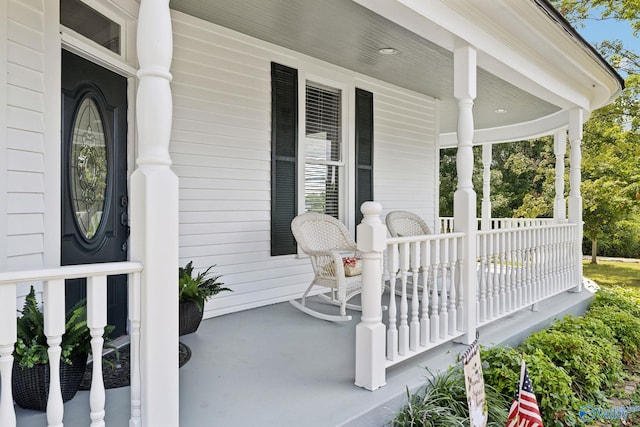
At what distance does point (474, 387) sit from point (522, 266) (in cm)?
266

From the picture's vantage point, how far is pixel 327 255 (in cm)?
411

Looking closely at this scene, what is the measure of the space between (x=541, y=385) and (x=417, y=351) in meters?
0.88

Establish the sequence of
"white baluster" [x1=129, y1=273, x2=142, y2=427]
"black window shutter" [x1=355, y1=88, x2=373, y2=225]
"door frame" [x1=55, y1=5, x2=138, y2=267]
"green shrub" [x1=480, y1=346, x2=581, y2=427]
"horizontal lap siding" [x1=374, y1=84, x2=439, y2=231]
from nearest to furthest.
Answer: "white baluster" [x1=129, y1=273, x2=142, y2=427], "door frame" [x1=55, y1=5, x2=138, y2=267], "green shrub" [x1=480, y1=346, x2=581, y2=427], "black window shutter" [x1=355, y1=88, x2=373, y2=225], "horizontal lap siding" [x1=374, y1=84, x2=439, y2=231]

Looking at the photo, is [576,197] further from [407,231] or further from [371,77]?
[371,77]

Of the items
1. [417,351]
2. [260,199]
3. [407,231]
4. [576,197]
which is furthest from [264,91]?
[576,197]

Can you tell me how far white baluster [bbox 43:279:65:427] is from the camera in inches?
62.6

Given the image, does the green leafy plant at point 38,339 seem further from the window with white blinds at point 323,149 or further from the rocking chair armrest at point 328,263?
the window with white blinds at point 323,149

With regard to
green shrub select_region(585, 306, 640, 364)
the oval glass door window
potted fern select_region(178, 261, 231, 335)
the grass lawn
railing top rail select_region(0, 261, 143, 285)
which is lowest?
the grass lawn

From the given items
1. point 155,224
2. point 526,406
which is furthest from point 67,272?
point 526,406

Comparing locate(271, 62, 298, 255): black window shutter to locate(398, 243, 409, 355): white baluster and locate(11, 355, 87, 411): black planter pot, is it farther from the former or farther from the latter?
locate(11, 355, 87, 411): black planter pot

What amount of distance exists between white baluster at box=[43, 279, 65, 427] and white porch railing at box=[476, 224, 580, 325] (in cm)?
312

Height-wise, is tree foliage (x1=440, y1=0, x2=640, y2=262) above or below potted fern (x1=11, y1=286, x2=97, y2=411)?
above

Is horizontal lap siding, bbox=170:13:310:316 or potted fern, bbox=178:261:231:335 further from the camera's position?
horizontal lap siding, bbox=170:13:310:316

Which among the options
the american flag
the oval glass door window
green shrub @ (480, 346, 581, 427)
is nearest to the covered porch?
the oval glass door window
